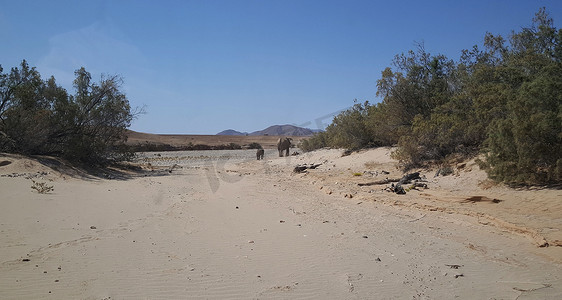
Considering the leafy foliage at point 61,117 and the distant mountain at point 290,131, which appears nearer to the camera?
the leafy foliage at point 61,117

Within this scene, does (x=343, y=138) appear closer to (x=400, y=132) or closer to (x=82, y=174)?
(x=400, y=132)

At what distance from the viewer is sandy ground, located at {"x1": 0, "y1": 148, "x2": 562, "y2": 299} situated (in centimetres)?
447

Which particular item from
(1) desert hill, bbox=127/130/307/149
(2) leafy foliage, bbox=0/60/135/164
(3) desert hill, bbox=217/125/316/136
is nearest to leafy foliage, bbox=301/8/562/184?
(2) leafy foliage, bbox=0/60/135/164

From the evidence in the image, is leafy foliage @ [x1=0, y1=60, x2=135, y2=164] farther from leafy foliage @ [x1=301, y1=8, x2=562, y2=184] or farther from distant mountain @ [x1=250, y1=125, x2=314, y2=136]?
distant mountain @ [x1=250, y1=125, x2=314, y2=136]

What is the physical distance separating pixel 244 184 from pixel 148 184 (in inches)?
145

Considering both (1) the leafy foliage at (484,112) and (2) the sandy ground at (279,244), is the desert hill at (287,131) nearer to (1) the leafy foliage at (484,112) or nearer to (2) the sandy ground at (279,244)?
(1) the leafy foliage at (484,112)

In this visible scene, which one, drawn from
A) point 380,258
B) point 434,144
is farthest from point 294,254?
point 434,144

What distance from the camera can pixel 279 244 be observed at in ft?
21.0

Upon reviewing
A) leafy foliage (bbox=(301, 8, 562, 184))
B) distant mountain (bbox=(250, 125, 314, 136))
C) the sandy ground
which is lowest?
the sandy ground

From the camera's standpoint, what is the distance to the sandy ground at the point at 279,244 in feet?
14.7

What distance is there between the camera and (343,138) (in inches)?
941

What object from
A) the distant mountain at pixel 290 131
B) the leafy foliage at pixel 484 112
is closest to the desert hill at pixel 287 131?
the distant mountain at pixel 290 131

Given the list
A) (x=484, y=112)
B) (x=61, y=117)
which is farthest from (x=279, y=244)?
(x=61, y=117)

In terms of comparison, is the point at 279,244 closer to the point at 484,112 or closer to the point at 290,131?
the point at 484,112
